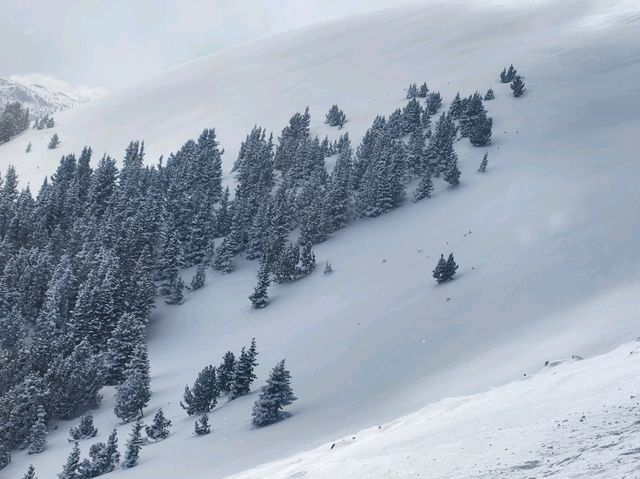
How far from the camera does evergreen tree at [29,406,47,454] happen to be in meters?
28.8

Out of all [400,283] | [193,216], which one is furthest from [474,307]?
[193,216]

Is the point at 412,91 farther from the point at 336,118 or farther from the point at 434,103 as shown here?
the point at 336,118

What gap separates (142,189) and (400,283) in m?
37.9

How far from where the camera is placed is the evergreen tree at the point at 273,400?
22.5 metres

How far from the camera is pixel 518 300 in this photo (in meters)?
30.6

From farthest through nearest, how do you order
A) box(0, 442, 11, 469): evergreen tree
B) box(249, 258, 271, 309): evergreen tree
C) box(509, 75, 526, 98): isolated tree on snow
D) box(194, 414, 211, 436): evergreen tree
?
1. box(509, 75, 526, 98): isolated tree on snow
2. box(249, 258, 271, 309): evergreen tree
3. box(0, 442, 11, 469): evergreen tree
4. box(194, 414, 211, 436): evergreen tree

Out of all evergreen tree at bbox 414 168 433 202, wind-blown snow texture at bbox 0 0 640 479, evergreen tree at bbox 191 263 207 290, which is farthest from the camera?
evergreen tree at bbox 414 168 433 202

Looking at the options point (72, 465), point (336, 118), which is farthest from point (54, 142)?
point (72, 465)

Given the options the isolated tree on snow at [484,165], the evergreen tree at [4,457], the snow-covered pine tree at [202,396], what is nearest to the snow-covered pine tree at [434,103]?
the isolated tree on snow at [484,165]

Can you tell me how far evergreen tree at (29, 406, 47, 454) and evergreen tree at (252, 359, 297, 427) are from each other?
13.5m

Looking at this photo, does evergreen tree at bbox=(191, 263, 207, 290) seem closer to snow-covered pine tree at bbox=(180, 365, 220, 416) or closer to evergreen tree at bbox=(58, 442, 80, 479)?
snow-covered pine tree at bbox=(180, 365, 220, 416)

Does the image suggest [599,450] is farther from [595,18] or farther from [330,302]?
[595,18]

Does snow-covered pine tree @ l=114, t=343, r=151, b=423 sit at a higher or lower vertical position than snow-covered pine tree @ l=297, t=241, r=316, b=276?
lower

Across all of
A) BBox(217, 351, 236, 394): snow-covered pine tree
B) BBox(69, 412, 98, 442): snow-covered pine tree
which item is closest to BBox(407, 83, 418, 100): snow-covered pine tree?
BBox(217, 351, 236, 394): snow-covered pine tree
